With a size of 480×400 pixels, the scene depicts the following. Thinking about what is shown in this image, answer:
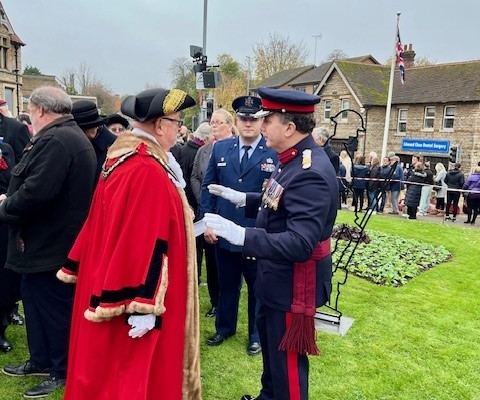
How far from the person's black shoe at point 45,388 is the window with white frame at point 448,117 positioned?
30.0 metres

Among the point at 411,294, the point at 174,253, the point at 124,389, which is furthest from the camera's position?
the point at 411,294

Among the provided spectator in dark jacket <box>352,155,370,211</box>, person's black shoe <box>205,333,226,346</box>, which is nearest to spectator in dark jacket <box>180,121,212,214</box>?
person's black shoe <box>205,333,226,346</box>

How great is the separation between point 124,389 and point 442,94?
3126cm

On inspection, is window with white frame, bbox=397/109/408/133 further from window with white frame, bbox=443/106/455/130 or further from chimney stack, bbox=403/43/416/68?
chimney stack, bbox=403/43/416/68

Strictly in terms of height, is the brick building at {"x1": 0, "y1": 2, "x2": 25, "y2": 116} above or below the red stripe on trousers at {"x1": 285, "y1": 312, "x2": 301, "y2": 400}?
above

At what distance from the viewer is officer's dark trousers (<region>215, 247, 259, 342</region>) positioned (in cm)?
409

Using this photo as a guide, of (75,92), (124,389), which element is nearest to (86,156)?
(124,389)

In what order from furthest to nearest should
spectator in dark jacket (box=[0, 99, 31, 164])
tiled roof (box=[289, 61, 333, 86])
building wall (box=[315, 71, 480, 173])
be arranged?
tiled roof (box=[289, 61, 333, 86]) < building wall (box=[315, 71, 480, 173]) < spectator in dark jacket (box=[0, 99, 31, 164])

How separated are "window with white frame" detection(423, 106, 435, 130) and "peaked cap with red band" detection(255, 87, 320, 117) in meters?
30.2

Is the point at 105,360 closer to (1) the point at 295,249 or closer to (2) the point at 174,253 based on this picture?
(2) the point at 174,253

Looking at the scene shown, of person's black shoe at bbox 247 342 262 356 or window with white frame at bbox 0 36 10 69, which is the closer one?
person's black shoe at bbox 247 342 262 356

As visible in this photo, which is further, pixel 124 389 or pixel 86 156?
pixel 86 156

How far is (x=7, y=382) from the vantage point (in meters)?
3.48

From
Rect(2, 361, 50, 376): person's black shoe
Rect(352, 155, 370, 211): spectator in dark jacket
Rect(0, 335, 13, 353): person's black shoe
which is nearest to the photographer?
Rect(2, 361, 50, 376): person's black shoe
